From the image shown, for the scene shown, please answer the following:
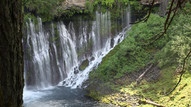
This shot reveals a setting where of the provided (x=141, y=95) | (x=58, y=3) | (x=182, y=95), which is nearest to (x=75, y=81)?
(x=141, y=95)

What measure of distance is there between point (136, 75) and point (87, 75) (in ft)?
14.4

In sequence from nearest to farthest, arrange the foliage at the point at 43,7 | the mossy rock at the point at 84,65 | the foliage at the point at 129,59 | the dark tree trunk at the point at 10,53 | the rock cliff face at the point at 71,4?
the dark tree trunk at the point at 10,53 < the foliage at the point at 129,59 < the foliage at the point at 43,7 < the mossy rock at the point at 84,65 < the rock cliff face at the point at 71,4

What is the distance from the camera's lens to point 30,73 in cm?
1451

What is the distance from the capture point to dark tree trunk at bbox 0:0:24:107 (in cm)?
117

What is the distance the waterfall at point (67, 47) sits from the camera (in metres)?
14.6

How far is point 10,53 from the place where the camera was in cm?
124

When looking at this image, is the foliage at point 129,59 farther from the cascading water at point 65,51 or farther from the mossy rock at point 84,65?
the mossy rock at point 84,65

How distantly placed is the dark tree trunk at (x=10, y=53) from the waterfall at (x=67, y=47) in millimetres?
12779

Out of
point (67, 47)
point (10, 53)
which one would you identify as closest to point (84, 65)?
point (67, 47)

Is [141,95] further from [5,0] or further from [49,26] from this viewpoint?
[49,26]

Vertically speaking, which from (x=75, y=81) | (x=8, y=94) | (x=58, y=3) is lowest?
(x=75, y=81)

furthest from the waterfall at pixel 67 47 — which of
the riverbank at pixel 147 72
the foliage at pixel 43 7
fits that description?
the riverbank at pixel 147 72

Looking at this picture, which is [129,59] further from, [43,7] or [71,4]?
[43,7]

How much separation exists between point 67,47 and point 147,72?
8.29 metres
